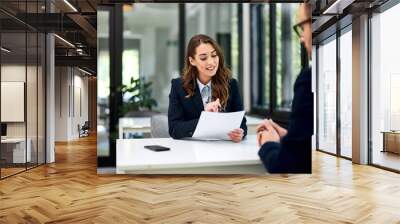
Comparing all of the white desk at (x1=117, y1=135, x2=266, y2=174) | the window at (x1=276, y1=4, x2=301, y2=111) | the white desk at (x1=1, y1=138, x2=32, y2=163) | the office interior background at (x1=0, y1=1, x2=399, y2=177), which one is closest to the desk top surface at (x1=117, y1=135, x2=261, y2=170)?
the white desk at (x1=117, y1=135, x2=266, y2=174)

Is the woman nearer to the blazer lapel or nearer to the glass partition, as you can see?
the blazer lapel

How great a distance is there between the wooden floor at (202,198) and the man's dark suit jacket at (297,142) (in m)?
1.48

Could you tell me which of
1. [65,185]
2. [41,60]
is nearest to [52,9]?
[41,60]

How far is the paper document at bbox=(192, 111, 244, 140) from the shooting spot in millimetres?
2021

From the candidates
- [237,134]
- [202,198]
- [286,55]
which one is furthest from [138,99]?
[202,198]

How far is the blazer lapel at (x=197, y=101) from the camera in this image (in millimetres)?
2039

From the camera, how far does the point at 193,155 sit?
200 centimetres

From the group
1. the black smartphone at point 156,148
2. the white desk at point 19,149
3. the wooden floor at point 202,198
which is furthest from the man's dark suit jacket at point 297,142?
the white desk at point 19,149

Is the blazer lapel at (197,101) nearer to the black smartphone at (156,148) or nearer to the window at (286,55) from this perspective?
the black smartphone at (156,148)

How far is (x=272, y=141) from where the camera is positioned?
1.94m

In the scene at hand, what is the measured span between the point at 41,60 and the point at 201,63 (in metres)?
5.20

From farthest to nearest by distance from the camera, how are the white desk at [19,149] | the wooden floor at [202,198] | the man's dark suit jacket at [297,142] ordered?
the white desk at [19,149] < the wooden floor at [202,198] < the man's dark suit jacket at [297,142]

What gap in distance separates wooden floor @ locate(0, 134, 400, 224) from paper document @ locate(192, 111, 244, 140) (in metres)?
1.20

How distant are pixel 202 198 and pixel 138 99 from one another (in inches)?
94.0
